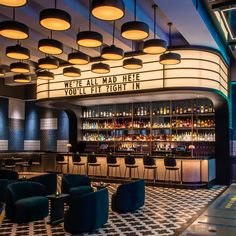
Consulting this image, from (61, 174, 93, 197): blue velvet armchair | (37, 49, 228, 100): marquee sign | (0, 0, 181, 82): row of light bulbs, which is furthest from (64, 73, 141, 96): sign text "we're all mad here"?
(61, 174, 93, 197): blue velvet armchair

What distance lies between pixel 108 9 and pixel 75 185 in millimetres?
4746

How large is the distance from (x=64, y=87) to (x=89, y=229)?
734 centimetres

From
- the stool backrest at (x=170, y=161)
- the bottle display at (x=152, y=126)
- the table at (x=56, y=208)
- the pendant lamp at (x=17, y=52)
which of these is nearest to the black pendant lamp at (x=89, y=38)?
the pendant lamp at (x=17, y=52)

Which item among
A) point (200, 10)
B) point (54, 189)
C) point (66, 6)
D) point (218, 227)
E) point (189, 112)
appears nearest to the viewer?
point (218, 227)

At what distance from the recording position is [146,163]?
1067 centimetres

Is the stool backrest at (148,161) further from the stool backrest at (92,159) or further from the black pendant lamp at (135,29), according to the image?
the black pendant lamp at (135,29)

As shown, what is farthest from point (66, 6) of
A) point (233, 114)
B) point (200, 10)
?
point (233, 114)

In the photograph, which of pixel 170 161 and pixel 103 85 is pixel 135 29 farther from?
pixel 103 85

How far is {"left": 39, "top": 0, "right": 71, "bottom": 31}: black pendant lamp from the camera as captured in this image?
15.9 feet

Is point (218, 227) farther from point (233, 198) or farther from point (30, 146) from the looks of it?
point (30, 146)

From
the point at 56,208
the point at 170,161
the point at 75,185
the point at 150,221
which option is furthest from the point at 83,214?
the point at 170,161

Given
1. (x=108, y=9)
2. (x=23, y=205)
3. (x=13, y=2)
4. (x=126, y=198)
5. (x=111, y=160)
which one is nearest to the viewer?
(x=13, y=2)

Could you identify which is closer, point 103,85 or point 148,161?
point 148,161

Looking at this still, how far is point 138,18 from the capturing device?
25.0ft
